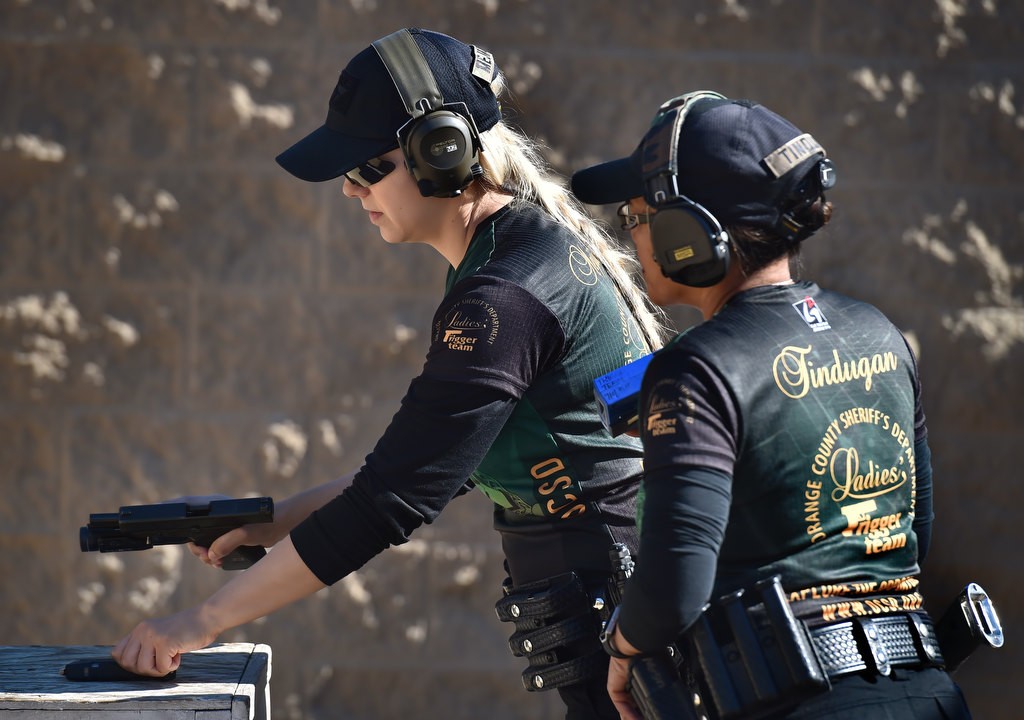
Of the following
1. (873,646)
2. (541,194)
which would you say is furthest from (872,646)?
(541,194)

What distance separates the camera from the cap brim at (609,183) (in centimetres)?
179

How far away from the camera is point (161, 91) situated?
352 cm

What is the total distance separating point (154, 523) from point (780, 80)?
7.65 feet

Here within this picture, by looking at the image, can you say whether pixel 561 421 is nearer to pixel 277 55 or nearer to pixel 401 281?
pixel 401 281

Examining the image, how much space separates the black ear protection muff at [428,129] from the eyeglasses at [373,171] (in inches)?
2.1

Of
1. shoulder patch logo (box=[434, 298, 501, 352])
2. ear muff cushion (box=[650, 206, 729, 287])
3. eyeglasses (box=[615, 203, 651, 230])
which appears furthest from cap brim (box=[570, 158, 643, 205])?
shoulder patch logo (box=[434, 298, 501, 352])

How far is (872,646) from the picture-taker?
1.57 meters

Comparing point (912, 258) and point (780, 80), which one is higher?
point (780, 80)

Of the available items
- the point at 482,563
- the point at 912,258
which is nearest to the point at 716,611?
the point at 482,563

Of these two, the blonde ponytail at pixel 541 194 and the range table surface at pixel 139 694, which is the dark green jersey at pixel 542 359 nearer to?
the blonde ponytail at pixel 541 194

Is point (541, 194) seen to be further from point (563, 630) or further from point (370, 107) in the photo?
point (563, 630)

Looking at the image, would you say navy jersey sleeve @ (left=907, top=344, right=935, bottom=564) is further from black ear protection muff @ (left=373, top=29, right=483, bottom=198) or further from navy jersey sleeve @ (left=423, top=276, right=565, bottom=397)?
black ear protection muff @ (left=373, top=29, right=483, bottom=198)

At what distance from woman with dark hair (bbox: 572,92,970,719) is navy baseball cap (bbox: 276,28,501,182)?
1.59ft

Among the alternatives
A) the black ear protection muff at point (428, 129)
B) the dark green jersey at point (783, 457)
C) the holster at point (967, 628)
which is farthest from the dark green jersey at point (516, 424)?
the holster at point (967, 628)
